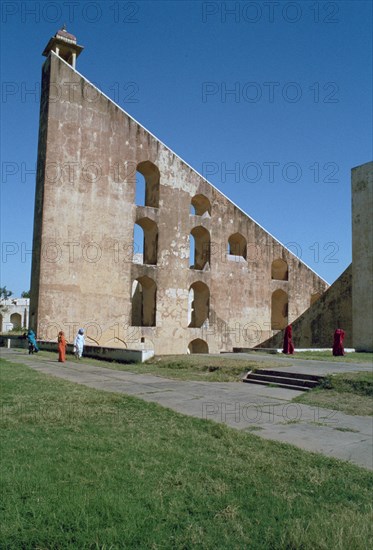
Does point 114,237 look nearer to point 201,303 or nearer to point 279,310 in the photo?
point 201,303

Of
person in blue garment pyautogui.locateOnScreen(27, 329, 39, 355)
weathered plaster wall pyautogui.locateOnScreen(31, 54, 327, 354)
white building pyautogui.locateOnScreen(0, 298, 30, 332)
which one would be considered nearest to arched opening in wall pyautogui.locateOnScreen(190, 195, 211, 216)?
weathered plaster wall pyautogui.locateOnScreen(31, 54, 327, 354)

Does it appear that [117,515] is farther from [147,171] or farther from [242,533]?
[147,171]

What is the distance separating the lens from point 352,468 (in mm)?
4023

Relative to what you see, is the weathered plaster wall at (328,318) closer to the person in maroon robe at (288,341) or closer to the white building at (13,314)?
the person in maroon robe at (288,341)

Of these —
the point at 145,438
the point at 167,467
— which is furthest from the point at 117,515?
the point at 145,438

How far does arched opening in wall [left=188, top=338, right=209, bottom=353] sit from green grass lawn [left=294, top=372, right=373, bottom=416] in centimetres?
1551

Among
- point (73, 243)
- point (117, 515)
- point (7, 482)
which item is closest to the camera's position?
point (117, 515)

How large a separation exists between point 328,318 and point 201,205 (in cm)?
887

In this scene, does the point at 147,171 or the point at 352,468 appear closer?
the point at 352,468

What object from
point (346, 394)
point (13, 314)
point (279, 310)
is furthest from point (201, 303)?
point (13, 314)

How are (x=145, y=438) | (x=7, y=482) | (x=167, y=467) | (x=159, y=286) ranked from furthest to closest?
(x=159, y=286)
(x=145, y=438)
(x=167, y=467)
(x=7, y=482)

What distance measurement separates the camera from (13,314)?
5034cm

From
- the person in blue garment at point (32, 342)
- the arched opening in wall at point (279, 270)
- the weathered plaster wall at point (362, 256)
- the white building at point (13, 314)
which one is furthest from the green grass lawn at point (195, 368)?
the white building at point (13, 314)

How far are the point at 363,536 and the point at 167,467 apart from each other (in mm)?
1613
